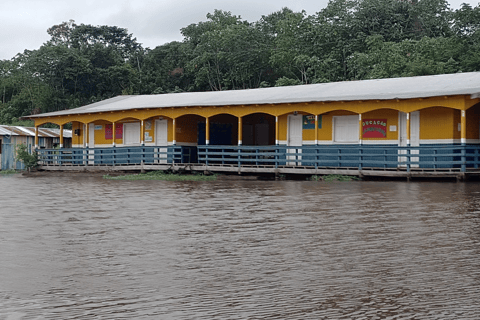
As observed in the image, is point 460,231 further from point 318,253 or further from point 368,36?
point 368,36

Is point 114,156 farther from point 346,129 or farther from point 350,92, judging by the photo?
point 350,92

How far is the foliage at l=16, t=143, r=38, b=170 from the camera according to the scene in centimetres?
3291

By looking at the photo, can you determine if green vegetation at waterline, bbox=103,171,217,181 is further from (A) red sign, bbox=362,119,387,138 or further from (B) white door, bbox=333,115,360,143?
(A) red sign, bbox=362,119,387,138

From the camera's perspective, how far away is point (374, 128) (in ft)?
81.8

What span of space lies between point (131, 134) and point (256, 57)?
2762cm

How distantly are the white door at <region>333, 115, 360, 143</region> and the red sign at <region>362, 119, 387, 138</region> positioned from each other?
1.11 ft

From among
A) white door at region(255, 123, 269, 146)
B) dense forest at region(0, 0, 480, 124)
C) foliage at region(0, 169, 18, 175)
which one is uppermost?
dense forest at region(0, 0, 480, 124)

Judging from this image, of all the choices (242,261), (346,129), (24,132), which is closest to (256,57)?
(24,132)

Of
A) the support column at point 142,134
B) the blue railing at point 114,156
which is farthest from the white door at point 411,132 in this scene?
the support column at point 142,134

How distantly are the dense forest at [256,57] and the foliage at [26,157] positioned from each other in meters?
18.9

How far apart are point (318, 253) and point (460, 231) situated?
9.11 ft

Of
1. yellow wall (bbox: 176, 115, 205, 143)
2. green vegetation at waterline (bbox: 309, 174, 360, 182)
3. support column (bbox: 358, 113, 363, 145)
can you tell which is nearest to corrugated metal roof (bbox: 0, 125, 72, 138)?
yellow wall (bbox: 176, 115, 205, 143)

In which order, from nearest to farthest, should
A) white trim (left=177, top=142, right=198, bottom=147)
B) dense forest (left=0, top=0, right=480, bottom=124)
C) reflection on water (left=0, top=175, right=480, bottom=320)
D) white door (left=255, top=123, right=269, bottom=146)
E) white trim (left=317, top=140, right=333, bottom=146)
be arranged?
reflection on water (left=0, top=175, right=480, bottom=320)
white trim (left=317, top=140, right=333, bottom=146)
white trim (left=177, top=142, right=198, bottom=147)
white door (left=255, top=123, right=269, bottom=146)
dense forest (left=0, top=0, right=480, bottom=124)

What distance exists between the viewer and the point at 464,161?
70.2 feet
